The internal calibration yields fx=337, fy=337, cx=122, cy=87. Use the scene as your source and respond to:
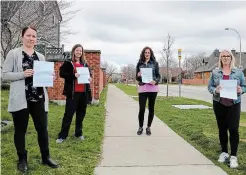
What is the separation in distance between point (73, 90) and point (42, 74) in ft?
6.43

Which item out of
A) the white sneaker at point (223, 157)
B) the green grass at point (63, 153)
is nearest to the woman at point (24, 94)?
the green grass at point (63, 153)

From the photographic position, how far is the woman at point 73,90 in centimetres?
652

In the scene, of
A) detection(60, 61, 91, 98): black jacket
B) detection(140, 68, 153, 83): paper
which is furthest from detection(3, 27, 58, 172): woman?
detection(140, 68, 153, 83): paper

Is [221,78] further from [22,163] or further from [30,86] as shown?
[22,163]

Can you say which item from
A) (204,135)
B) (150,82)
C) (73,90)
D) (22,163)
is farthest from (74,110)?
(204,135)

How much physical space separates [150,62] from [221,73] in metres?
2.34

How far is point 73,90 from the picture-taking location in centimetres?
659

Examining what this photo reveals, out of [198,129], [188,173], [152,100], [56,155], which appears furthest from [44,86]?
[198,129]

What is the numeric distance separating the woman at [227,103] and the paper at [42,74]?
2577 mm

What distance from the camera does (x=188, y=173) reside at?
4.67 m

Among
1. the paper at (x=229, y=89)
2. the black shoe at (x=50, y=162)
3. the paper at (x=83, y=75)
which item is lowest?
the black shoe at (x=50, y=162)

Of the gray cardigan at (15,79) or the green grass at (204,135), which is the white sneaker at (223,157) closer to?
the green grass at (204,135)

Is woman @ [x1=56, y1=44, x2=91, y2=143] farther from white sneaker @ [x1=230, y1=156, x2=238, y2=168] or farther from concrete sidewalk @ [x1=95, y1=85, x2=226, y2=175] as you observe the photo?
white sneaker @ [x1=230, y1=156, x2=238, y2=168]

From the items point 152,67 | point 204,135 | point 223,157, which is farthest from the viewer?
point 152,67
